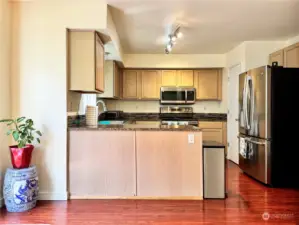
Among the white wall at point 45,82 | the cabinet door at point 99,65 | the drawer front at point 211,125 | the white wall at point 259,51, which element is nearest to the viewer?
the white wall at point 45,82

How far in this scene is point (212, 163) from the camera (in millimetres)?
3334

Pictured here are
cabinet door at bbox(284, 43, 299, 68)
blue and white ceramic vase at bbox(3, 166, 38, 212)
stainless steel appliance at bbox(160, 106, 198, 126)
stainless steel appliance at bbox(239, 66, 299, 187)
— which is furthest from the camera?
stainless steel appliance at bbox(160, 106, 198, 126)

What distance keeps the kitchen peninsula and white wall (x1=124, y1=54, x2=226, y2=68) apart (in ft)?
10.7

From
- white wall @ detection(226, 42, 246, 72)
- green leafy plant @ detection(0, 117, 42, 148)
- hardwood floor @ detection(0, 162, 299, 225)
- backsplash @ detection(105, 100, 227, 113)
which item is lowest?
hardwood floor @ detection(0, 162, 299, 225)

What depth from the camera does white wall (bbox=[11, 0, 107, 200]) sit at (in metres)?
3.26

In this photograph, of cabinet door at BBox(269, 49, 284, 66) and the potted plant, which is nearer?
the potted plant

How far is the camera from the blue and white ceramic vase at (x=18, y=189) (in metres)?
2.84

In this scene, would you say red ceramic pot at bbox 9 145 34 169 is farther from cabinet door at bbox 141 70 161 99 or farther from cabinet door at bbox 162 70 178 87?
cabinet door at bbox 162 70 178 87

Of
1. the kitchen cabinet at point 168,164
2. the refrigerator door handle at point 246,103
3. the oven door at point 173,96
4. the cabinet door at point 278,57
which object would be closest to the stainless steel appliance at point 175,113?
the oven door at point 173,96

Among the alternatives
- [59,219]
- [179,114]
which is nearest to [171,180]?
[59,219]

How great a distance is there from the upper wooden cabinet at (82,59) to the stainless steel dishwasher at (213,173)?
1732 mm

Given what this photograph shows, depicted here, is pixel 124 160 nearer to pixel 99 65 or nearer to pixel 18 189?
pixel 18 189

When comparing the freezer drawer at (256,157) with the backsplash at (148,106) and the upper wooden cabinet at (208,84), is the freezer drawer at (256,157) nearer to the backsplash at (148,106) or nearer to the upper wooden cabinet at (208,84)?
the upper wooden cabinet at (208,84)

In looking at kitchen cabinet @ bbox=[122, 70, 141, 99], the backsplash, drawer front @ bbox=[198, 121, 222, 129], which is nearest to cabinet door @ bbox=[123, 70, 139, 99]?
kitchen cabinet @ bbox=[122, 70, 141, 99]
